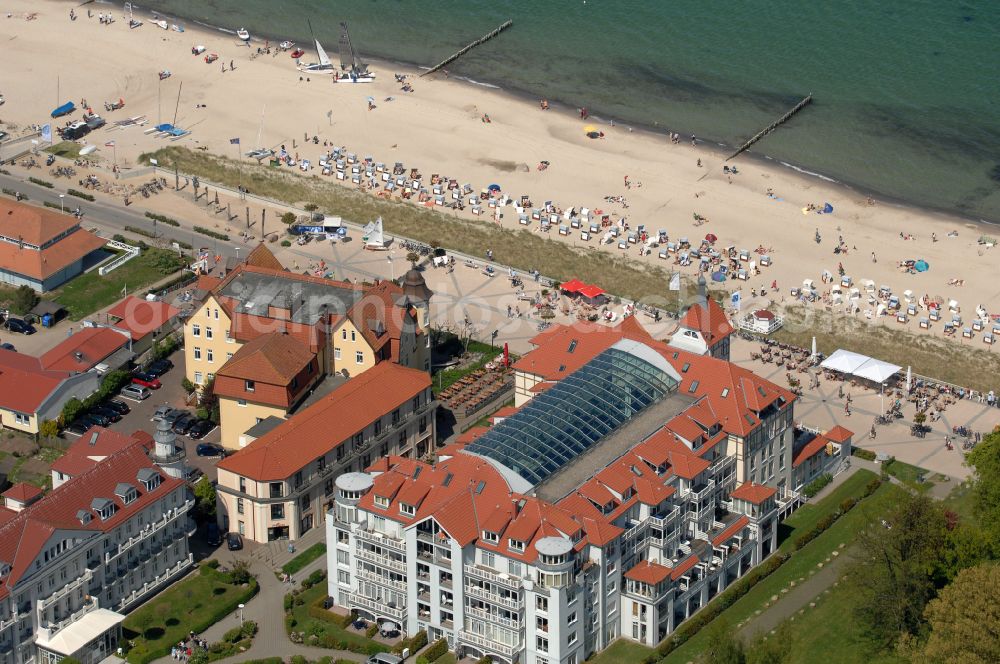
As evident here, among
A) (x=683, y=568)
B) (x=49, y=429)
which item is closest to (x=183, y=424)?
(x=49, y=429)

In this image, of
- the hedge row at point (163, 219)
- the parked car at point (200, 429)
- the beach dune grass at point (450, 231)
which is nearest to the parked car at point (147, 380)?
Result: the parked car at point (200, 429)

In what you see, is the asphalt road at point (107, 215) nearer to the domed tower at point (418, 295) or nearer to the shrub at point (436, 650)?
the domed tower at point (418, 295)

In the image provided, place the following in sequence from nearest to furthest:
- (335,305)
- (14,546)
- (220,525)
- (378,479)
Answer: (14,546) < (378,479) < (220,525) < (335,305)

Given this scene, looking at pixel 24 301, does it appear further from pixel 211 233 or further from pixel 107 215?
pixel 211 233

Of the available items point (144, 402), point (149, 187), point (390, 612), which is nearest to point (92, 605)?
point (390, 612)

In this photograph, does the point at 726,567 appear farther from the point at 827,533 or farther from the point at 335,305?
the point at 335,305

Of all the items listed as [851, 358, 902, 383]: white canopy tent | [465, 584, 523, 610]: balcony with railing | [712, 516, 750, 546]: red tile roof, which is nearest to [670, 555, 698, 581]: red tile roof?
[712, 516, 750, 546]: red tile roof
